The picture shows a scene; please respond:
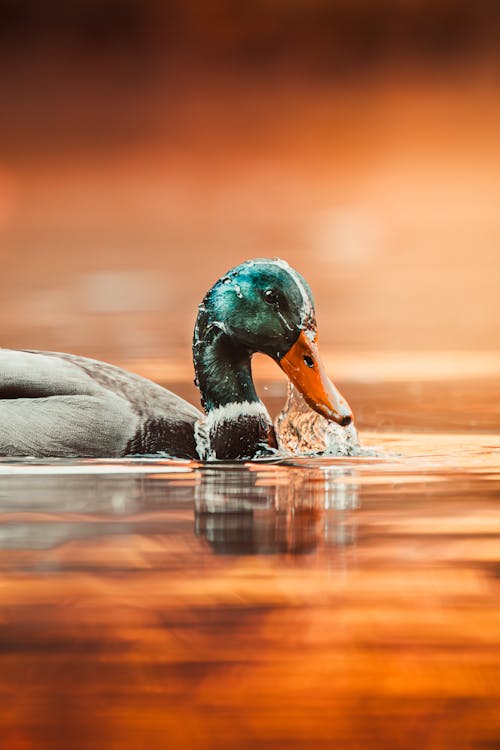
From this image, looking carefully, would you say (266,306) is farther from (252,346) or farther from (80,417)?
(80,417)

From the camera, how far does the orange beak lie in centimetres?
770

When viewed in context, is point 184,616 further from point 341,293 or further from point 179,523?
point 341,293

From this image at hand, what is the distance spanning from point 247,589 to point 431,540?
40.4 inches

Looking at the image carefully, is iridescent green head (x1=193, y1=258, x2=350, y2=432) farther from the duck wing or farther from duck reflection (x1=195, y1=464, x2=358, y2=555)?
duck reflection (x1=195, y1=464, x2=358, y2=555)

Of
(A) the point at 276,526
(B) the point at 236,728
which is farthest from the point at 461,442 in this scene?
(B) the point at 236,728

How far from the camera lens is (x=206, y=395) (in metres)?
8.15

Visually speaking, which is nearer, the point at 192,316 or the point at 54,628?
the point at 54,628

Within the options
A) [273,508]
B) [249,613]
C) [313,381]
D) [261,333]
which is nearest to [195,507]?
[273,508]

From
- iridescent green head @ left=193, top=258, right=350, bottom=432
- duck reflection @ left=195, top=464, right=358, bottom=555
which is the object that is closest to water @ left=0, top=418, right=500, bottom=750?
duck reflection @ left=195, top=464, right=358, bottom=555

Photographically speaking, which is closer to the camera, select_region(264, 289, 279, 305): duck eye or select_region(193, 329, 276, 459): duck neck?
select_region(264, 289, 279, 305): duck eye

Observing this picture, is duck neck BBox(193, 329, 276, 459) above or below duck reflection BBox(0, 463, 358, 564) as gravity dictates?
above

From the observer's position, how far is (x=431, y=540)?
556cm

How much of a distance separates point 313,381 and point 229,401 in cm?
50

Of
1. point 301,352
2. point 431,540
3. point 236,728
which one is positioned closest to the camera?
point 236,728
